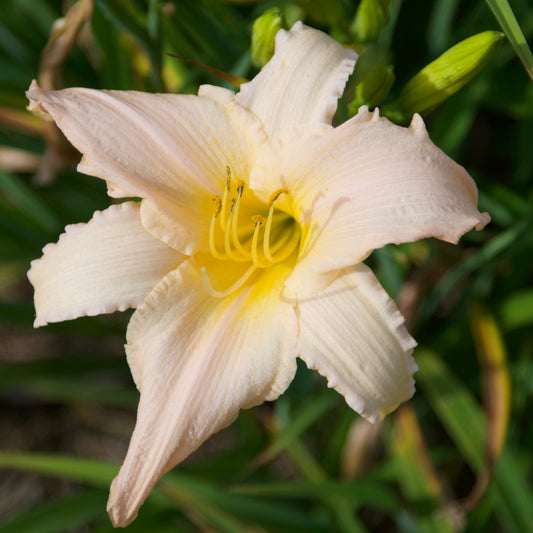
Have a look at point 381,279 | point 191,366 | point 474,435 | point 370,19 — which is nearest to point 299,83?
point 370,19

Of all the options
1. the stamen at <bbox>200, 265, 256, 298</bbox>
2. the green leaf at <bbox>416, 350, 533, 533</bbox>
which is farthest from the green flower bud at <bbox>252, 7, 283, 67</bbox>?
the green leaf at <bbox>416, 350, 533, 533</bbox>

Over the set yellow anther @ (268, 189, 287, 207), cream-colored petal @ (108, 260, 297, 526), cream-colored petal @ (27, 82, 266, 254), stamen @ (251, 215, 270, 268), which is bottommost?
cream-colored petal @ (108, 260, 297, 526)

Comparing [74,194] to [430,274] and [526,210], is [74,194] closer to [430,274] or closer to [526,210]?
[430,274]

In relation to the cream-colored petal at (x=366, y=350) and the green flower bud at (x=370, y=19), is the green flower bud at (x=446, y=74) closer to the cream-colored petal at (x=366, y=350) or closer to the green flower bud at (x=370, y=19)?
the green flower bud at (x=370, y=19)

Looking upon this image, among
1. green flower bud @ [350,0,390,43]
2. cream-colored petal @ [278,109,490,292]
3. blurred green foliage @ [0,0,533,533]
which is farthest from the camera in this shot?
blurred green foliage @ [0,0,533,533]

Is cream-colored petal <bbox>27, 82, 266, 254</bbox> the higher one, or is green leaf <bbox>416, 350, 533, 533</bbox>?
cream-colored petal <bbox>27, 82, 266, 254</bbox>

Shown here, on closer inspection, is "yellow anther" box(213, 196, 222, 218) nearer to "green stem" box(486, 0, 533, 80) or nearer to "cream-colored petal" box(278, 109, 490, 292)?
Answer: "cream-colored petal" box(278, 109, 490, 292)

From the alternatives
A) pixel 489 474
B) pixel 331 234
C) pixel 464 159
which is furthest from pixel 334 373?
pixel 464 159
